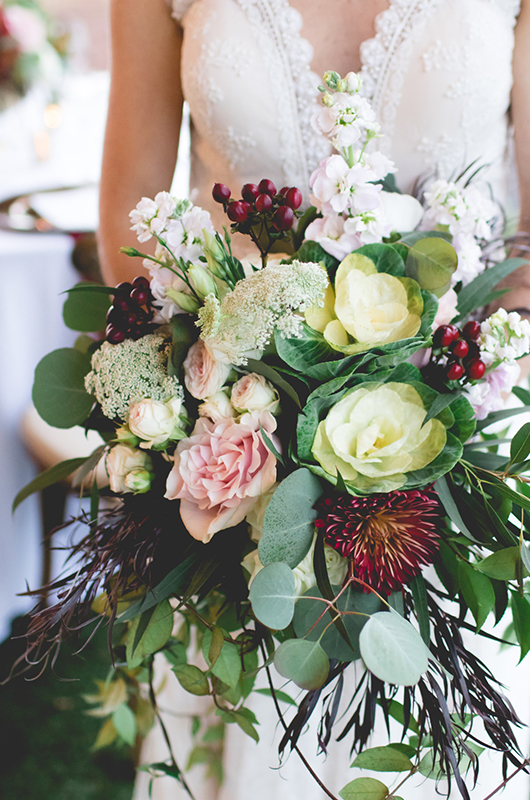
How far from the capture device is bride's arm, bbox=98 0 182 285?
84 cm

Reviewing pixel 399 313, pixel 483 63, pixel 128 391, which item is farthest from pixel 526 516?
pixel 483 63

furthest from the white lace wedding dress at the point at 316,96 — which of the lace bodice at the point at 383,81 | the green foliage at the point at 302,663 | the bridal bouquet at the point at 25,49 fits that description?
the bridal bouquet at the point at 25,49

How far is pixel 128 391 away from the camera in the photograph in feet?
1.61

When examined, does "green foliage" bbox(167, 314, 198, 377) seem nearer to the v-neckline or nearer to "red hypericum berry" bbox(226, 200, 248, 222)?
"red hypericum berry" bbox(226, 200, 248, 222)

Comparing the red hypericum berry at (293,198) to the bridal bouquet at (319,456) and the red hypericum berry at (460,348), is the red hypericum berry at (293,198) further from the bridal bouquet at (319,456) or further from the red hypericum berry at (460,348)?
the red hypericum berry at (460,348)

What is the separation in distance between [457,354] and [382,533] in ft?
0.49

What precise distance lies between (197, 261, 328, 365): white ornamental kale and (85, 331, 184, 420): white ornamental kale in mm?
71

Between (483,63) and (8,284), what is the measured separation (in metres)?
1.19

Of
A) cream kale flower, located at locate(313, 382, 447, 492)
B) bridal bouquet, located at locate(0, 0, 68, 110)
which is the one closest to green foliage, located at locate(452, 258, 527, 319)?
cream kale flower, located at locate(313, 382, 447, 492)

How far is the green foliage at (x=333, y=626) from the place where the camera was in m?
0.44

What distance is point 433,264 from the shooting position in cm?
50

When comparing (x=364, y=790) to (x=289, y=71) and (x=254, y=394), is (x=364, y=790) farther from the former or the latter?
(x=289, y=71)

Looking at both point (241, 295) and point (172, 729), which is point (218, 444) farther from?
point (172, 729)

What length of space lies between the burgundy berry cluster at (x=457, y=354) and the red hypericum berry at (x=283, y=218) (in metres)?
0.15
